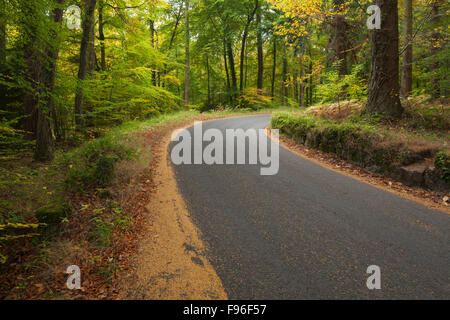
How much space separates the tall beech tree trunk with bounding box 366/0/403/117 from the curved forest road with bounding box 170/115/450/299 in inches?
133

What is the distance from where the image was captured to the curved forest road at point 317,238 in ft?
7.95

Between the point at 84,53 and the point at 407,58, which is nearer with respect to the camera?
the point at 84,53

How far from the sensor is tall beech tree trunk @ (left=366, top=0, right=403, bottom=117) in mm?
6531

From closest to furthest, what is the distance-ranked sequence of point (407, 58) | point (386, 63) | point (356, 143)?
point (356, 143) < point (386, 63) < point (407, 58)

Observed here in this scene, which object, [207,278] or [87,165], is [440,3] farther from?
[87,165]

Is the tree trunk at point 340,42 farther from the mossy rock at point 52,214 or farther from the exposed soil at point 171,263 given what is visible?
the mossy rock at point 52,214

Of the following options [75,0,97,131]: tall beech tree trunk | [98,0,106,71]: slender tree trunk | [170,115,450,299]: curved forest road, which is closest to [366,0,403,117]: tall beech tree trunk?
[170,115,450,299]: curved forest road

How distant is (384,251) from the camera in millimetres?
2895

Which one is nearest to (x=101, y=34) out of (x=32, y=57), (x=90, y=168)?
(x=32, y=57)

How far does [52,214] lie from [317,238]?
393 centimetres

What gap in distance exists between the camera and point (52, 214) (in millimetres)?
3328

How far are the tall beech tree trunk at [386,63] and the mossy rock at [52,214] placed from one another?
8301 mm

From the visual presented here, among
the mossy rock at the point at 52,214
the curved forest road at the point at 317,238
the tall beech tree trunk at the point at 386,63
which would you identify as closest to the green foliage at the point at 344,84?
the tall beech tree trunk at the point at 386,63

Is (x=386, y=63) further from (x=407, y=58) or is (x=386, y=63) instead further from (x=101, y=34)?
(x=101, y=34)
